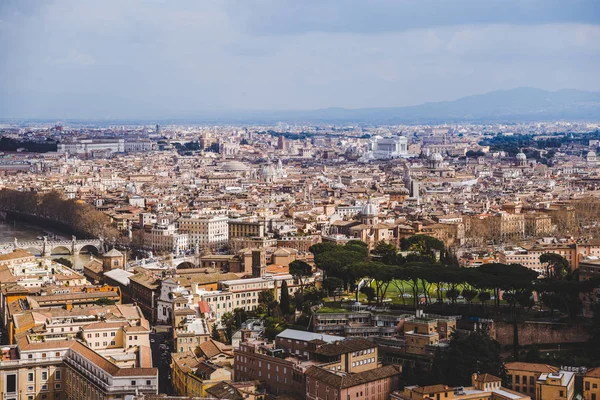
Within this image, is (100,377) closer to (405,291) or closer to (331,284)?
(331,284)

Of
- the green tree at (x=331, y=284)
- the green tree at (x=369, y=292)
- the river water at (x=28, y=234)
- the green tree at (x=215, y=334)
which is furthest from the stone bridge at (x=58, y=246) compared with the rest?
the green tree at (x=369, y=292)

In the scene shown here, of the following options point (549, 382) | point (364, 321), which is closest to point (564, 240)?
point (364, 321)

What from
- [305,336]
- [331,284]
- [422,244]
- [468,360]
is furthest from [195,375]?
[422,244]

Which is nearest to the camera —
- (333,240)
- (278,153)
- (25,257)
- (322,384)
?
(322,384)

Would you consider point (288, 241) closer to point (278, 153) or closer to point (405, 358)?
point (405, 358)

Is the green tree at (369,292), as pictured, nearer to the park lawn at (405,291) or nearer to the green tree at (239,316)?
the park lawn at (405,291)

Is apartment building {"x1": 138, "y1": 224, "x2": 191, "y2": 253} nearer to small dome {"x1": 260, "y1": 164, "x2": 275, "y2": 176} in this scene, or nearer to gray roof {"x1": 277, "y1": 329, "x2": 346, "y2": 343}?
gray roof {"x1": 277, "y1": 329, "x2": 346, "y2": 343}
